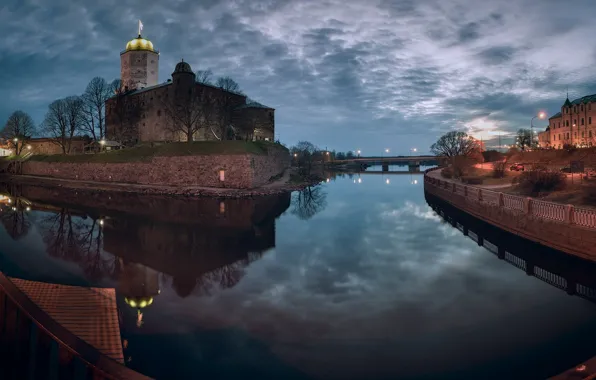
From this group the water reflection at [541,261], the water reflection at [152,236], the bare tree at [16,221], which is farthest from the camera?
the bare tree at [16,221]

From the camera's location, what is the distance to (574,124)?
69.1 metres

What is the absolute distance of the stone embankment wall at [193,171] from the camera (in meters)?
41.4

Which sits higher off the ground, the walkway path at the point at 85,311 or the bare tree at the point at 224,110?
the bare tree at the point at 224,110

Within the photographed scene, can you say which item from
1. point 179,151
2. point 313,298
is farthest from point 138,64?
point 313,298

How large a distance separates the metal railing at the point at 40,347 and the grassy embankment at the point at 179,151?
38.0 m

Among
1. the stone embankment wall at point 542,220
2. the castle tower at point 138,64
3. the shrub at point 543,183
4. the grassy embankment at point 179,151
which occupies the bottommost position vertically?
the stone embankment wall at point 542,220

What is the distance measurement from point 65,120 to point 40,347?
2917 inches

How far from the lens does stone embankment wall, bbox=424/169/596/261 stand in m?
13.0

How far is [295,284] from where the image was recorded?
1174 cm

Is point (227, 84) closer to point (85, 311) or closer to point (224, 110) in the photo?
point (224, 110)

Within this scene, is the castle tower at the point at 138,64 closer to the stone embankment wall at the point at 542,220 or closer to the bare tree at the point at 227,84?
the bare tree at the point at 227,84

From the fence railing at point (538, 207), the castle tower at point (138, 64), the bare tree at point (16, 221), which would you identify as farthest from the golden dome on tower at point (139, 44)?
the fence railing at point (538, 207)

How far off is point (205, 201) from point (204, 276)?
22.0 meters

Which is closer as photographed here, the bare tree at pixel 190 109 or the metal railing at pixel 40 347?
the metal railing at pixel 40 347
